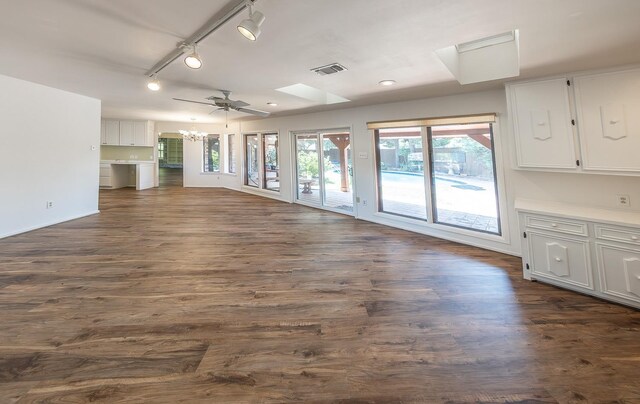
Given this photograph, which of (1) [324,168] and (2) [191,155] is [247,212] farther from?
(2) [191,155]

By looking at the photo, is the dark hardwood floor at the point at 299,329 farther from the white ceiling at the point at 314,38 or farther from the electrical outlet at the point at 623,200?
the white ceiling at the point at 314,38

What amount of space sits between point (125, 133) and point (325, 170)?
24.7 feet

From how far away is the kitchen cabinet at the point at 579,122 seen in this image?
2.52 metres

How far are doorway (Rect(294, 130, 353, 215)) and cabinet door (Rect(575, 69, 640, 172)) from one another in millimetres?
3731

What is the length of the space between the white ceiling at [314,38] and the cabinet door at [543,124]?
0.20 meters

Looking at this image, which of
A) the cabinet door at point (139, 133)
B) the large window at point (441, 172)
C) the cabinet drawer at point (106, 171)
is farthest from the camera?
A: the cabinet drawer at point (106, 171)

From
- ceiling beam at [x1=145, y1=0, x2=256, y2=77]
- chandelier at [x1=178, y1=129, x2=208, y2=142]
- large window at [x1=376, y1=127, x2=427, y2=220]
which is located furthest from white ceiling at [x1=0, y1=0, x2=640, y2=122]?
chandelier at [x1=178, y1=129, x2=208, y2=142]

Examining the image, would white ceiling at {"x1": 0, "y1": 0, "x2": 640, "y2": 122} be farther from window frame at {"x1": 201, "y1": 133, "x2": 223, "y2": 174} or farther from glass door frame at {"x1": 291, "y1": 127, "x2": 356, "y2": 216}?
window frame at {"x1": 201, "y1": 133, "x2": 223, "y2": 174}

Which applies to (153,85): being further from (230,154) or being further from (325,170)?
(230,154)

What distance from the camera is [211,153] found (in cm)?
1034

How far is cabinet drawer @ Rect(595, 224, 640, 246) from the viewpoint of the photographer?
220 cm

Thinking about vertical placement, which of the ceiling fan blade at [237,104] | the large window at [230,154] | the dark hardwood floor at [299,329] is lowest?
the dark hardwood floor at [299,329]

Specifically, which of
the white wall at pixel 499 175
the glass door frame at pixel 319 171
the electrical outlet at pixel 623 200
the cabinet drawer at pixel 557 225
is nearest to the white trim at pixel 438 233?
the white wall at pixel 499 175

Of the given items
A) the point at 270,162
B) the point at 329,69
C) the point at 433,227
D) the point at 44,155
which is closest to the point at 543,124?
the point at 433,227
